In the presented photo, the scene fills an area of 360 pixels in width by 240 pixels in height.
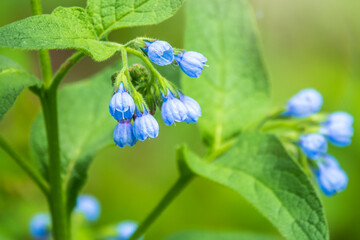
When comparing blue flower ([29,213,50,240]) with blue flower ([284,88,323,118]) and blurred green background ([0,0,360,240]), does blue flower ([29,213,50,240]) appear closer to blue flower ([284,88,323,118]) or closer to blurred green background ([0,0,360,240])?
blurred green background ([0,0,360,240])

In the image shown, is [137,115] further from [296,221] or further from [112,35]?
[112,35]

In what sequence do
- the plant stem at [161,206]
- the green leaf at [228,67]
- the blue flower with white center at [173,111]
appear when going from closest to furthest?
the blue flower with white center at [173,111] < the plant stem at [161,206] < the green leaf at [228,67]

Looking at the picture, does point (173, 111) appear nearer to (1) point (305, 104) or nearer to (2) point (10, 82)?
(2) point (10, 82)

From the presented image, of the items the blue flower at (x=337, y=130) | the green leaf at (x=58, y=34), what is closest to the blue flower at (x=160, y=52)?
the green leaf at (x=58, y=34)

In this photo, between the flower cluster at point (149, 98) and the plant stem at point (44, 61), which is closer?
the flower cluster at point (149, 98)

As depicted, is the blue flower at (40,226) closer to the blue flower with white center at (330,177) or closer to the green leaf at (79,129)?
the green leaf at (79,129)

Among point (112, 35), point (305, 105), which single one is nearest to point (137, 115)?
point (305, 105)

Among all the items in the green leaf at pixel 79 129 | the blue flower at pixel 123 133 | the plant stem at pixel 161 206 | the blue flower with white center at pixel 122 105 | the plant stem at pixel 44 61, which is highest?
the plant stem at pixel 44 61
